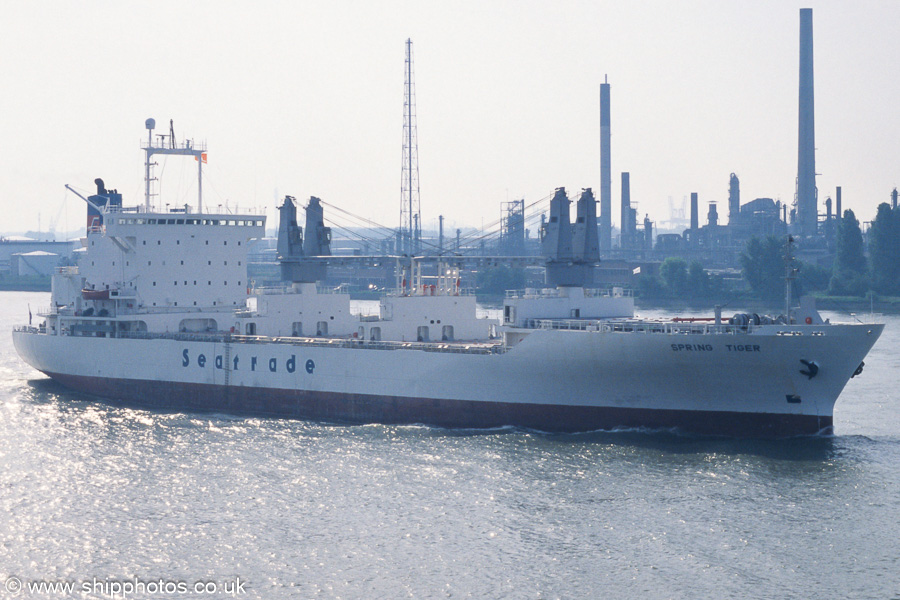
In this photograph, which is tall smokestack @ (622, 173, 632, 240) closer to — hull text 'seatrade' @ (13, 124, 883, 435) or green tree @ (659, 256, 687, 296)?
green tree @ (659, 256, 687, 296)

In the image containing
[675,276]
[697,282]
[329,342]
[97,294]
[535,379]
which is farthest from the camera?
[675,276]

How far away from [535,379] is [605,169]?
104 m

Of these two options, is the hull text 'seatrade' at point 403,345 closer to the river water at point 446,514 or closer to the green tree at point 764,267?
the river water at point 446,514

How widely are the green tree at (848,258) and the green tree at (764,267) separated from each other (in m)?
5.14

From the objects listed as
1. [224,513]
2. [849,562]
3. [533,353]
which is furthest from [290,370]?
[849,562]

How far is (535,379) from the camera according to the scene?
30.1 m

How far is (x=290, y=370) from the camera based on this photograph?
34.5 m

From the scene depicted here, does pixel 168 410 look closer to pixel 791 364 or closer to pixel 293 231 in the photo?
pixel 293 231

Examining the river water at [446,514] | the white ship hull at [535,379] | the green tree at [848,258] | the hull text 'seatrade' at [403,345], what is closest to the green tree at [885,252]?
the green tree at [848,258]

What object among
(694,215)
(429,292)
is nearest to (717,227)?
(694,215)

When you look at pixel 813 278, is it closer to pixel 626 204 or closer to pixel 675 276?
pixel 675 276

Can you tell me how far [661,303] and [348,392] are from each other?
61.3 m

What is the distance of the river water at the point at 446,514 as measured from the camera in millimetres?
19125

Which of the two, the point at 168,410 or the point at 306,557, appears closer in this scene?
the point at 306,557
